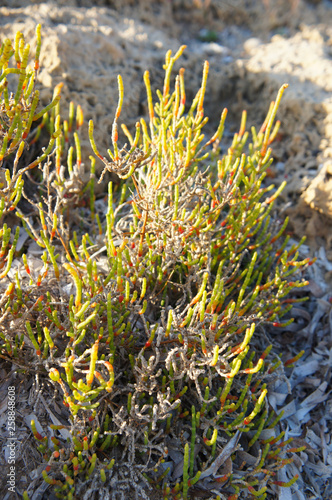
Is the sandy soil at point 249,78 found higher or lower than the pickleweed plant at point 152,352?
higher

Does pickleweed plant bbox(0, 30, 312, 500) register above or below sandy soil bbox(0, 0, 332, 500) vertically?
below

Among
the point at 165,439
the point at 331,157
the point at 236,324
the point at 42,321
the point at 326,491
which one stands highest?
the point at 331,157

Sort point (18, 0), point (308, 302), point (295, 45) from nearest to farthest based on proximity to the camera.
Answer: point (308, 302) < point (18, 0) < point (295, 45)

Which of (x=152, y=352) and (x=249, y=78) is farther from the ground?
(x=249, y=78)

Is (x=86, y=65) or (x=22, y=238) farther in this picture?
Result: (x=86, y=65)

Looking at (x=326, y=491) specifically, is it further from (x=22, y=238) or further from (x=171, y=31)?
(x=171, y=31)

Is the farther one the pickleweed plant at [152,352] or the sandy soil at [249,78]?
the sandy soil at [249,78]

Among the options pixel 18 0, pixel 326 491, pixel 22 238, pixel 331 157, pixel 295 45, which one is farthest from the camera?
pixel 295 45

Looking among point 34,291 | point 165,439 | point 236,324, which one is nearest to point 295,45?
point 236,324

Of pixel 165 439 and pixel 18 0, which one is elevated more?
pixel 18 0

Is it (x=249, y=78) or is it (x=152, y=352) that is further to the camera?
(x=249, y=78)

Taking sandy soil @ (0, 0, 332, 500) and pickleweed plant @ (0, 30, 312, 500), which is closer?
pickleweed plant @ (0, 30, 312, 500)
